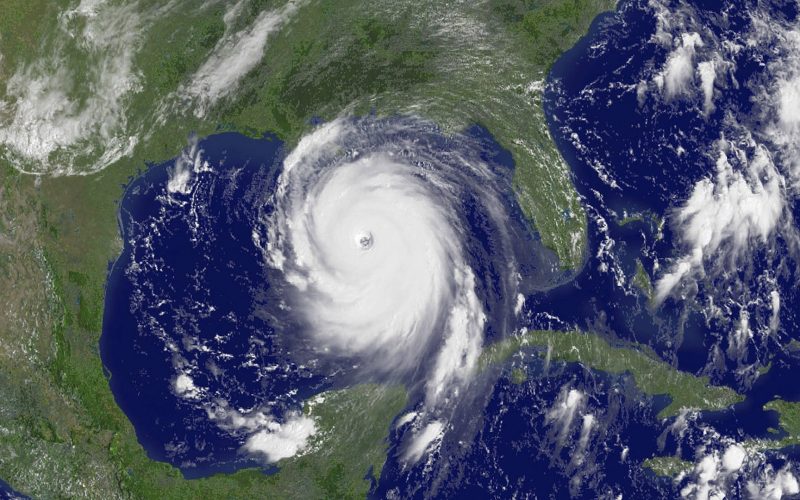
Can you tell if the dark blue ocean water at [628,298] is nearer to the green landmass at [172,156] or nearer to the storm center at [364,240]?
the green landmass at [172,156]

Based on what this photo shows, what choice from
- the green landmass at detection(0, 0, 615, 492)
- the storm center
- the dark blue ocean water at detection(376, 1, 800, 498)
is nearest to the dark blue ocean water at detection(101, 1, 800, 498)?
the dark blue ocean water at detection(376, 1, 800, 498)

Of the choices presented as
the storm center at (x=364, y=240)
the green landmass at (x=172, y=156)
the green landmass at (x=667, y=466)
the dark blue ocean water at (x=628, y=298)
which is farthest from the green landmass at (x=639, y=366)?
the storm center at (x=364, y=240)

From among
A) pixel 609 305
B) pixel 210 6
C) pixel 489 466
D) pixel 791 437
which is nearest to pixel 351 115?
pixel 210 6

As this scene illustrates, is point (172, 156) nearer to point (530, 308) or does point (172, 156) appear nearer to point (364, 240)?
point (364, 240)

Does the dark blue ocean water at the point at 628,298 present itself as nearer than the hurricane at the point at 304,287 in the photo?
No

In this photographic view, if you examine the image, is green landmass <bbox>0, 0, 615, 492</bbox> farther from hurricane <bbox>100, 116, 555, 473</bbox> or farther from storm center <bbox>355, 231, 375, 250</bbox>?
storm center <bbox>355, 231, 375, 250</bbox>

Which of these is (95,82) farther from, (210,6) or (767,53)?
(767,53)
